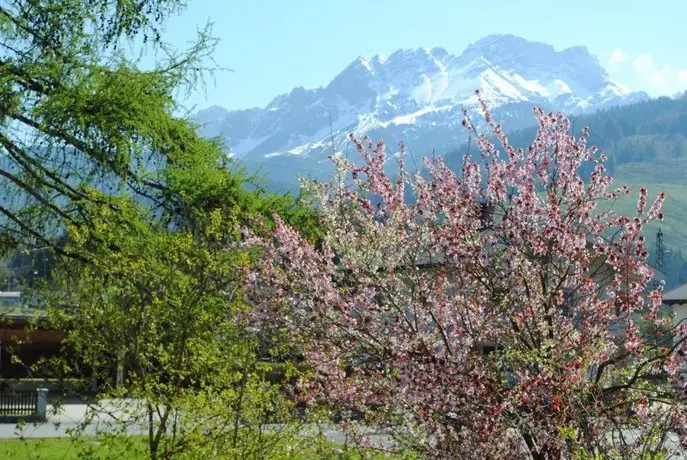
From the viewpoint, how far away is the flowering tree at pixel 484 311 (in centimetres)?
794

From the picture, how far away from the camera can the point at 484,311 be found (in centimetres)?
850

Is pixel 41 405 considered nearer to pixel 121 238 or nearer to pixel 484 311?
pixel 121 238

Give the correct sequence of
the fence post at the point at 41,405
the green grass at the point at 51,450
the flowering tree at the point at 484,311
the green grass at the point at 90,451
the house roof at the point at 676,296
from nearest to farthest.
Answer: the flowering tree at the point at 484,311, the green grass at the point at 90,451, the green grass at the point at 51,450, the fence post at the point at 41,405, the house roof at the point at 676,296

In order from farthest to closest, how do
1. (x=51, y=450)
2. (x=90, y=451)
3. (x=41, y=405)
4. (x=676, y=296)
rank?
1. (x=676, y=296)
2. (x=41, y=405)
3. (x=51, y=450)
4. (x=90, y=451)

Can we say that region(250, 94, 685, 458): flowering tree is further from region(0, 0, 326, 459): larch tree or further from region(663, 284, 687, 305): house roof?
region(663, 284, 687, 305): house roof

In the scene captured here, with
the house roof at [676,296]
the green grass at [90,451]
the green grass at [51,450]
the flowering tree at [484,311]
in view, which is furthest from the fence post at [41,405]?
the house roof at [676,296]

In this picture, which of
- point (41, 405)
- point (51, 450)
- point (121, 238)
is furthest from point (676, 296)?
point (121, 238)

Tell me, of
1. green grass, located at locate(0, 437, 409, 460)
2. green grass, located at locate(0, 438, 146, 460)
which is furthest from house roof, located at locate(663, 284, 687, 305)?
green grass, located at locate(0, 438, 146, 460)

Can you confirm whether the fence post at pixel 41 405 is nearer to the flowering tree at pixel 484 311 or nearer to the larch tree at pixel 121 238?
the larch tree at pixel 121 238

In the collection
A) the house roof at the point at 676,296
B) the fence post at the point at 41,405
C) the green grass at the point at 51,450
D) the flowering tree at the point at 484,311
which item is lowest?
the fence post at the point at 41,405

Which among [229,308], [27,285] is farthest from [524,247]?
[27,285]

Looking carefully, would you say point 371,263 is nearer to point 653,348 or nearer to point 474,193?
point 474,193

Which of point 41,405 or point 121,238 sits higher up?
point 121,238

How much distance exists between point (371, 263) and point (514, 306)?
129 cm
